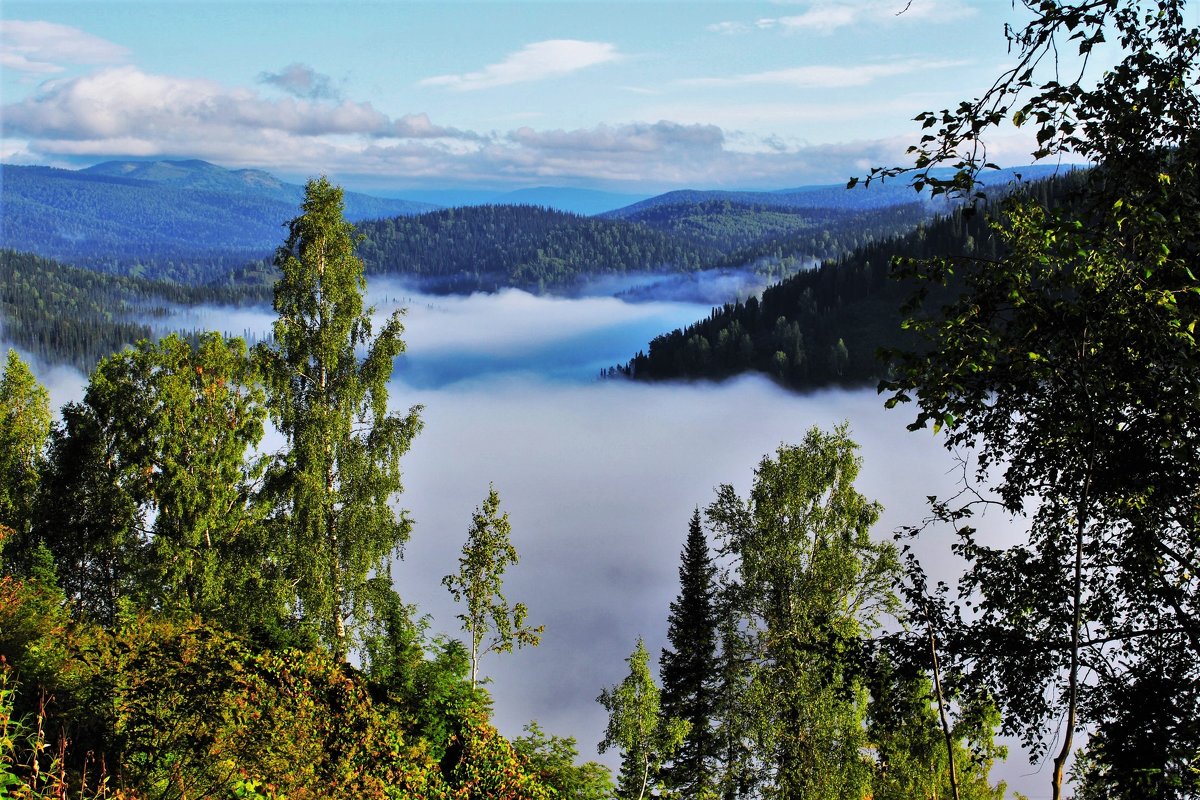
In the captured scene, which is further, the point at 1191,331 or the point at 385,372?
the point at 385,372

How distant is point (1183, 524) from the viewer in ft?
26.6

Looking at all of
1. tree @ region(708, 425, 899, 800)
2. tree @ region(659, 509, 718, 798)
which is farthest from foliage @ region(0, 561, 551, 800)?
tree @ region(659, 509, 718, 798)

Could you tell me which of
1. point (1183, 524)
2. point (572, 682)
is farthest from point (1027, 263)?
point (572, 682)

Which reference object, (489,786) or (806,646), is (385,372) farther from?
(806,646)

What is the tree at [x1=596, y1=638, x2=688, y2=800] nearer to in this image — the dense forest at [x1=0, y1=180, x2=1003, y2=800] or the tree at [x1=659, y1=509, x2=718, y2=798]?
the dense forest at [x1=0, y1=180, x2=1003, y2=800]

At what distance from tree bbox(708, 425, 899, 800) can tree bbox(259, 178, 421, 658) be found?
11.0 m

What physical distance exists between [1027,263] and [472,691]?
2160 cm

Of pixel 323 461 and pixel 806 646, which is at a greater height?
pixel 806 646

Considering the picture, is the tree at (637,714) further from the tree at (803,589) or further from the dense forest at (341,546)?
the tree at (803,589)

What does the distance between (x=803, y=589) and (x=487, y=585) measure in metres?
10.2

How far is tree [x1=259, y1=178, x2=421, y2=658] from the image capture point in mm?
26375

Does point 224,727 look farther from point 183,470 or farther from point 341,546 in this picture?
point 183,470

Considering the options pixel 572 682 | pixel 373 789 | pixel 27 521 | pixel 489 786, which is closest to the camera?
pixel 373 789

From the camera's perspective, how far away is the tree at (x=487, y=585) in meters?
28.0
